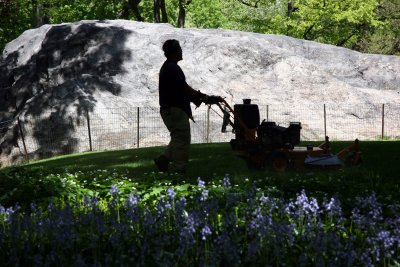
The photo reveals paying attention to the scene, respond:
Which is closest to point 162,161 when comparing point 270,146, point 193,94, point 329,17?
point 193,94

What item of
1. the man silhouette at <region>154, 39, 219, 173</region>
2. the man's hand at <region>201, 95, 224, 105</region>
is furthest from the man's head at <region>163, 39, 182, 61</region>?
the man's hand at <region>201, 95, 224, 105</region>

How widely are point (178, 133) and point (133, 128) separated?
11899mm

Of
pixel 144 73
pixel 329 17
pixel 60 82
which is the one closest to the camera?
pixel 144 73

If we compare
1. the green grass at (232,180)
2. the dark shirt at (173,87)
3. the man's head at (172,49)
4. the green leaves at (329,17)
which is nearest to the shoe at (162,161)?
the green grass at (232,180)

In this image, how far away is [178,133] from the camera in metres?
10.8

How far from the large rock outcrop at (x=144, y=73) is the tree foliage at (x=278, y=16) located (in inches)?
262

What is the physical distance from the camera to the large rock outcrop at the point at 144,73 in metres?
23.0

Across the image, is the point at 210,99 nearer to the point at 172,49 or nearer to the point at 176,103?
the point at 176,103

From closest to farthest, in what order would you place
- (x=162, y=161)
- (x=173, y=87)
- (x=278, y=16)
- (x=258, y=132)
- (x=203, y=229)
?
(x=203, y=229), (x=173, y=87), (x=162, y=161), (x=258, y=132), (x=278, y=16)

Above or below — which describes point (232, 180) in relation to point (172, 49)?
below

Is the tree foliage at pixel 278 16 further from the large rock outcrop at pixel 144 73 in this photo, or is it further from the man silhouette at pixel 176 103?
the man silhouette at pixel 176 103

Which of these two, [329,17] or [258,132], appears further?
[329,17]

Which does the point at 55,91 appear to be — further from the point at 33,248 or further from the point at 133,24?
the point at 33,248

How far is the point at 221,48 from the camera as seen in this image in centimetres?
2533
